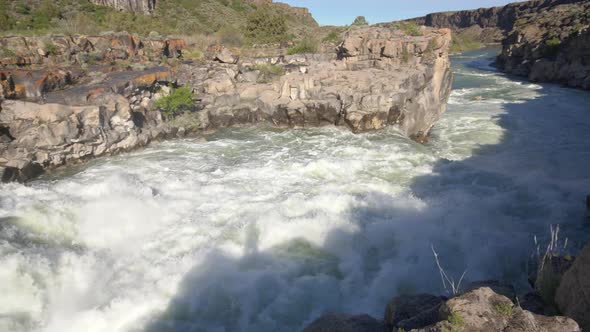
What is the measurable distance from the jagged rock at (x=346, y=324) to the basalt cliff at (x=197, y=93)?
987cm

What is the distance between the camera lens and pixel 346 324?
12.2 feet

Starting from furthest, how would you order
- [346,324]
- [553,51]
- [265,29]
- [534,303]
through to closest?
[553,51]
[265,29]
[346,324]
[534,303]

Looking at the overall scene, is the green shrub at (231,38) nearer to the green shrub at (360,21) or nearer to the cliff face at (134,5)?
the green shrub at (360,21)

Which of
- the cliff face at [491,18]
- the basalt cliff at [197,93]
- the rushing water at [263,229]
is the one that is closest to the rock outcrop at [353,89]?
the basalt cliff at [197,93]

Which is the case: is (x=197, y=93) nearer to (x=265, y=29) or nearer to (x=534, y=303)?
(x=534, y=303)

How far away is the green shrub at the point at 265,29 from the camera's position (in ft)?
107

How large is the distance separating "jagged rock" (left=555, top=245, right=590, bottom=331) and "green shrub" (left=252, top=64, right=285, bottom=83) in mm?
15824

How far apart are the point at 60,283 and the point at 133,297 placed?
4.68 feet

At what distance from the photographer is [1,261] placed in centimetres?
628

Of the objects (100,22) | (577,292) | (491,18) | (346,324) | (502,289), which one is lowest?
(346,324)

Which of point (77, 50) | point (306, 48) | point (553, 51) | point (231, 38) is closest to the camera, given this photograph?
point (77, 50)

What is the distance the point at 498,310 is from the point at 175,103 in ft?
44.4

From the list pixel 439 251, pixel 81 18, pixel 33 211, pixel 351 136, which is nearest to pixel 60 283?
pixel 33 211

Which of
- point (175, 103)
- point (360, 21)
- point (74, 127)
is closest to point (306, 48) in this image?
point (360, 21)
